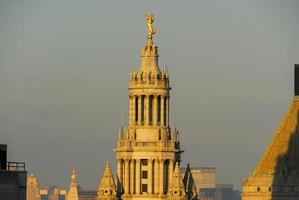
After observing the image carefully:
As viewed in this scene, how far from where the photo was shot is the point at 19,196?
7692 inches

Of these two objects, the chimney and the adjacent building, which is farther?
the chimney

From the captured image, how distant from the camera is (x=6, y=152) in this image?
197375 millimetres

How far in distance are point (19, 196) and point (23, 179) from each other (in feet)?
7.21

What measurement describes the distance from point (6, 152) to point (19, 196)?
419cm

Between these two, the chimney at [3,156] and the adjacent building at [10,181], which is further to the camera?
the chimney at [3,156]

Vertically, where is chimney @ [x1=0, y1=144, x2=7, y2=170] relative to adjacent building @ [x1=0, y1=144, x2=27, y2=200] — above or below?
above

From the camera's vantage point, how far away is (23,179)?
197125 mm

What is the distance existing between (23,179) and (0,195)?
6.27m

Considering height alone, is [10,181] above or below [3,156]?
below

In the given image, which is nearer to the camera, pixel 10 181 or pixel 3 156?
pixel 10 181

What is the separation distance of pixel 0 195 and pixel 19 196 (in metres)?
4.44

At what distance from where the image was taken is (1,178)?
191 metres

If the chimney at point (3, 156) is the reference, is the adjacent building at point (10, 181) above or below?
below

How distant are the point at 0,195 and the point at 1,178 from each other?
1339mm
